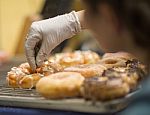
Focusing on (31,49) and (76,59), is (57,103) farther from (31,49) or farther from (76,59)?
(76,59)

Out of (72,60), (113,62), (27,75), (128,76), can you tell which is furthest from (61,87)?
(72,60)

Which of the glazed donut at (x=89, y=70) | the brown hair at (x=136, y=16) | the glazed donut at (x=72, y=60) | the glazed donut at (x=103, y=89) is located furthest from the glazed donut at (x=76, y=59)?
the brown hair at (x=136, y=16)

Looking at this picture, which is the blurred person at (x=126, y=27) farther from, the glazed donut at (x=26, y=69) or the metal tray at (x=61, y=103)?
the glazed donut at (x=26, y=69)

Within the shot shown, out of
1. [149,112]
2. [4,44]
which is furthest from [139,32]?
[4,44]

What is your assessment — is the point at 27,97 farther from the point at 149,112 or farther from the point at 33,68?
the point at 149,112

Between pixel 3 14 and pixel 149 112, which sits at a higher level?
pixel 3 14

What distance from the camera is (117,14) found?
753mm

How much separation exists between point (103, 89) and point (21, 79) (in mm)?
371

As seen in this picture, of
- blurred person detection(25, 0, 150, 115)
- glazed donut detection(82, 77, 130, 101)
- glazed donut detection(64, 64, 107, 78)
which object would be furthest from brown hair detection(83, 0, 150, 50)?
glazed donut detection(64, 64, 107, 78)

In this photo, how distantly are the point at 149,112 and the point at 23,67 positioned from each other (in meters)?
0.62

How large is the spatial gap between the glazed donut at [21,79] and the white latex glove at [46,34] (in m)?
0.05

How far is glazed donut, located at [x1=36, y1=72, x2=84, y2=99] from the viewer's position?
902mm

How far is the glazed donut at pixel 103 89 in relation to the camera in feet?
2.78

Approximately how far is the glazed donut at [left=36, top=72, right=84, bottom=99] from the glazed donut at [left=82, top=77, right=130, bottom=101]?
A: 0.12 feet
